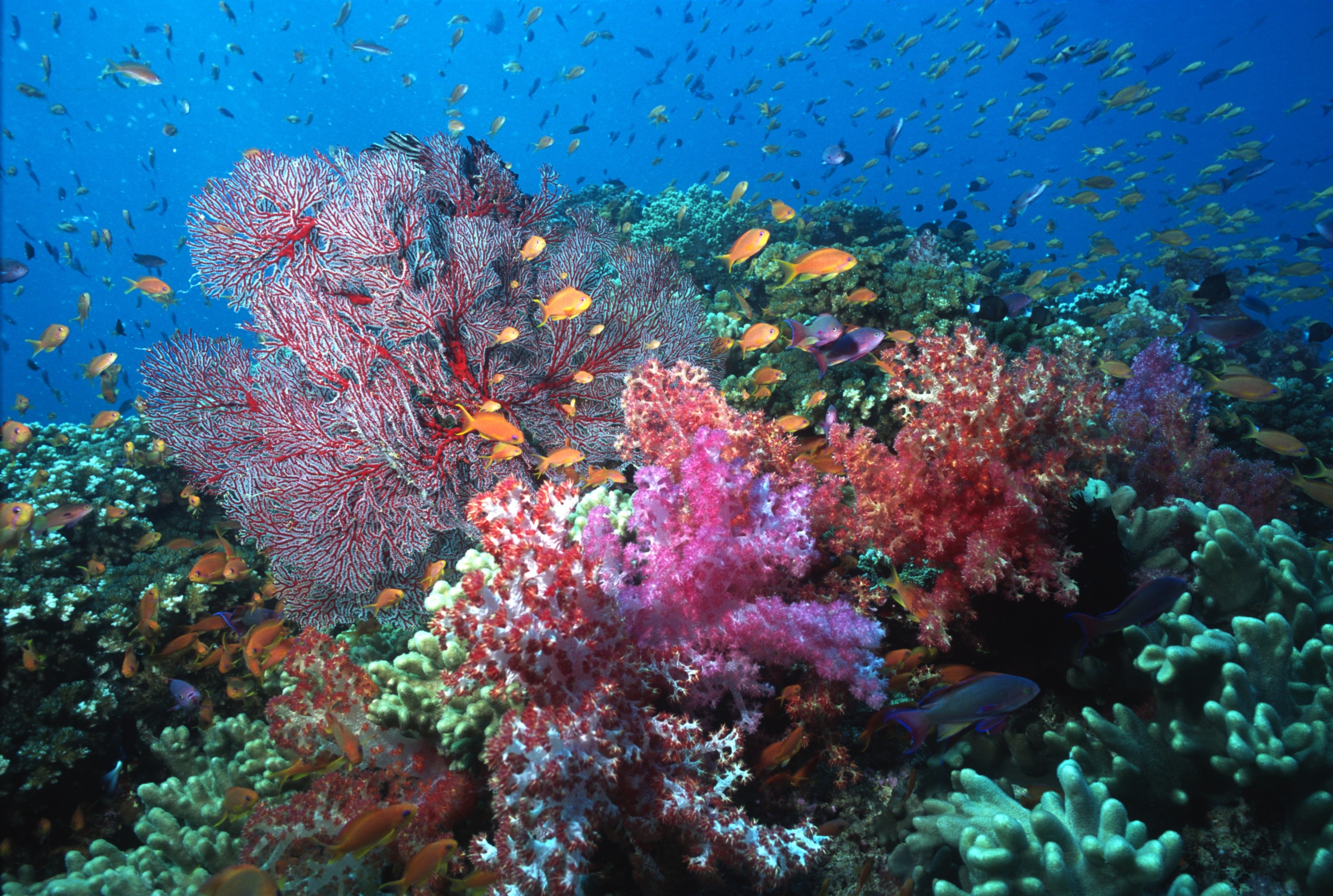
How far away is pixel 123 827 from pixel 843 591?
540cm

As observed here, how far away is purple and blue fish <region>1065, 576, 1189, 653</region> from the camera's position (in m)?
2.19

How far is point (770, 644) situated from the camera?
7.89 feet

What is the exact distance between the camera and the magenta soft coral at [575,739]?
72.5 inches

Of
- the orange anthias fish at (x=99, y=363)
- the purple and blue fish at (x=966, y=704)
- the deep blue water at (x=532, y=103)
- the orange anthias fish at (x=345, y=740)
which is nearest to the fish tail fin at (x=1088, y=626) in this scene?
the purple and blue fish at (x=966, y=704)

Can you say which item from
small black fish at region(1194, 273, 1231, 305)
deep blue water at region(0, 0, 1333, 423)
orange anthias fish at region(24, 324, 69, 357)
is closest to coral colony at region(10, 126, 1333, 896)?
small black fish at region(1194, 273, 1231, 305)

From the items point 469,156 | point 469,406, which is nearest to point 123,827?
point 469,406

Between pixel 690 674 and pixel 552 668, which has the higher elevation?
pixel 552 668

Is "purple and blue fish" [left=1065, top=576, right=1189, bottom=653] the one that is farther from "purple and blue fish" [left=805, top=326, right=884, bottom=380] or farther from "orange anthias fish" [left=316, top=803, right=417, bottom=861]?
"orange anthias fish" [left=316, top=803, right=417, bottom=861]

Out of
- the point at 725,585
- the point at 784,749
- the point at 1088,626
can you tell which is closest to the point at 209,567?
the point at 725,585

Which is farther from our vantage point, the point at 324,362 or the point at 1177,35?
the point at 1177,35

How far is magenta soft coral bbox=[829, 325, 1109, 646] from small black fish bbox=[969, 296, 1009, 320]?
3203mm

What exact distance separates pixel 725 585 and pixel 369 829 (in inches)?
69.1

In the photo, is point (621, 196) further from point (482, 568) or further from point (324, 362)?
point (482, 568)

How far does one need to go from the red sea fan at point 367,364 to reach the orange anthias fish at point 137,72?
8.88m
